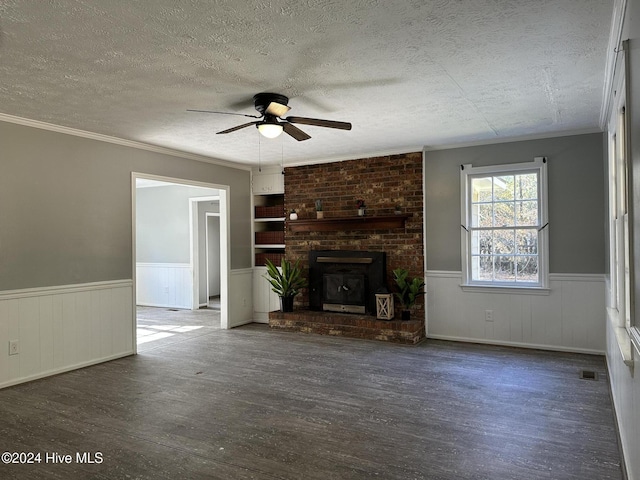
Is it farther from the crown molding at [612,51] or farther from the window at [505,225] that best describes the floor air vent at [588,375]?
the crown molding at [612,51]

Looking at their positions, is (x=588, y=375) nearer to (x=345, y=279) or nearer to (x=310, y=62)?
(x=345, y=279)

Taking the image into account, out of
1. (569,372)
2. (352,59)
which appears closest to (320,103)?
(352,59)

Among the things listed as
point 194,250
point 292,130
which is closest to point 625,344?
point 292,130

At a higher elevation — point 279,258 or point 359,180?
point 359,180

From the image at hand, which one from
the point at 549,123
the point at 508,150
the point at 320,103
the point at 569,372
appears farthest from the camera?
the point at 508,150

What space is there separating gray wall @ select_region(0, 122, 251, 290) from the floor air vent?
4808mm

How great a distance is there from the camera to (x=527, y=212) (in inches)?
204

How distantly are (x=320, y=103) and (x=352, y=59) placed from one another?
0.95m

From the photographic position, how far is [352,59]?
2846 millimetres

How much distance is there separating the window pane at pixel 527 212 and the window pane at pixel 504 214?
0.18 feet

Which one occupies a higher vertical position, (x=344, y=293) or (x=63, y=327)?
(x=344, y=293)

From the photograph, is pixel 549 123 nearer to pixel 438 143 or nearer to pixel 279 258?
pixel 438 143

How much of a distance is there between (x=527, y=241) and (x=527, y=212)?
34 cm

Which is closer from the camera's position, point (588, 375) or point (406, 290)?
point (588, 375)
